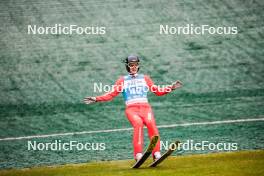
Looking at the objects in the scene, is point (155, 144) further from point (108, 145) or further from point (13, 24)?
point (13, 24)

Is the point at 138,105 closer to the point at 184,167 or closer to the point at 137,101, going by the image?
the point at 137,101

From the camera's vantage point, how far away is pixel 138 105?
11766 millimetres

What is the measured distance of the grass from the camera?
35.4 feet

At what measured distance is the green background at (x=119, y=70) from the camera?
14.9 meters

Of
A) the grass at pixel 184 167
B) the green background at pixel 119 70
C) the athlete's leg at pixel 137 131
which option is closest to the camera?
the grass at pixel 184 167

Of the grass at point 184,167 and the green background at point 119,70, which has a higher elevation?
the green background at point 119,70

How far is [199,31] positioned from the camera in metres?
22.0

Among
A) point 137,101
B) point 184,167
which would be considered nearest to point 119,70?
point 137,101

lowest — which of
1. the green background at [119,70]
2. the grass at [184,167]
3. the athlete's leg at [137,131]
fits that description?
the grass at [184,167]

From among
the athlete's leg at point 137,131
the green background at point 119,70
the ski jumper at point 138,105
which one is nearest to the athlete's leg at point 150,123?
the ski jumper at point 138,105

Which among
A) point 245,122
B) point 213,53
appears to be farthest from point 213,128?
point 213,53

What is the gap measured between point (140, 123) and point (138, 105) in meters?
0.41

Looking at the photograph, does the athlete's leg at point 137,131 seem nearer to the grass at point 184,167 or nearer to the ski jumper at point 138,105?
the ski jumper at point 138,105

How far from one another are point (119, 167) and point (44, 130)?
4.49 m
